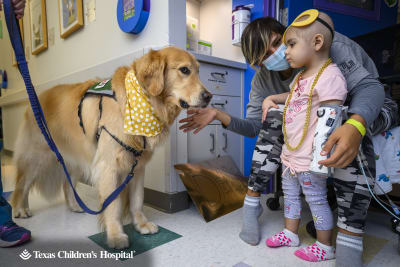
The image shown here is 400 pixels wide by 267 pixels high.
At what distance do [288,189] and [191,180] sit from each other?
58 cm

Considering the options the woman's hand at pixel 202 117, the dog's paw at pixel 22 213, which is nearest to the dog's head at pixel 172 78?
the woman's hand at pixel 202 117

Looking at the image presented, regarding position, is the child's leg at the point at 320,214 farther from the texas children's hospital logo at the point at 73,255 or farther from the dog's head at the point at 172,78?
the texas children's hospital logo at the point at 73,255

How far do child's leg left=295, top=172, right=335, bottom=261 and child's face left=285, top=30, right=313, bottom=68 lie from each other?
44cm

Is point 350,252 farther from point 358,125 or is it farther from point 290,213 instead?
point 358,125

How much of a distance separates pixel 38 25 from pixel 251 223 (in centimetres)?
353

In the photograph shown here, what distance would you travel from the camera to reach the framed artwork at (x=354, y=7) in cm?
192

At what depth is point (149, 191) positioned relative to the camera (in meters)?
1.61

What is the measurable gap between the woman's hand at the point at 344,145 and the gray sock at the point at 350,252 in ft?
0.98

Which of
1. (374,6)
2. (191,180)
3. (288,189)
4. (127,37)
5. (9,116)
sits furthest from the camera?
(9,116)

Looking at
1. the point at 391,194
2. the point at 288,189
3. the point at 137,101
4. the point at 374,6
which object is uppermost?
the point at 374,6

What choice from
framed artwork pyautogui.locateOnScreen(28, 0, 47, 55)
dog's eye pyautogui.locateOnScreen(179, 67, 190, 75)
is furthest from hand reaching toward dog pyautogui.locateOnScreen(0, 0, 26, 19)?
framed artwork pyautogui.locateOnScreen(28, 0, 47, 55)

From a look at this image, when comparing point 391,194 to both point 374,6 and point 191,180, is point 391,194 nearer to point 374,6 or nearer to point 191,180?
point 191,180

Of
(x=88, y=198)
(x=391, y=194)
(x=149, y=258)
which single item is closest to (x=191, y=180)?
(x=149, y=258)

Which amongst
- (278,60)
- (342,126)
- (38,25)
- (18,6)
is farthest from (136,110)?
(38,25)
